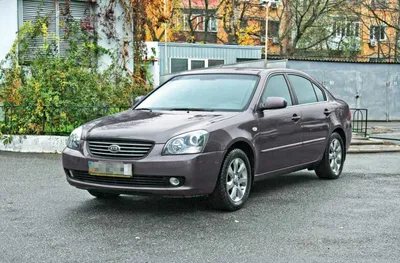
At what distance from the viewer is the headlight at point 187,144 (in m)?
6.21

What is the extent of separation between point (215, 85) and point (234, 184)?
155 cm

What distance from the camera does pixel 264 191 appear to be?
8203 millimetres

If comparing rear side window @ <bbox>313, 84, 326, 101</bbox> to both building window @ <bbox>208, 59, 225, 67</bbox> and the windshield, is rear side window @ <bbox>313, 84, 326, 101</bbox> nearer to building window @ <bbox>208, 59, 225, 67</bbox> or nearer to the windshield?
the windshield

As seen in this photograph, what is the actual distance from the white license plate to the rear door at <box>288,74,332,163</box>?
293cm

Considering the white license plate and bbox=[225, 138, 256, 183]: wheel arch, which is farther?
bbox=[225, 138, 256, 183]: wheel arch

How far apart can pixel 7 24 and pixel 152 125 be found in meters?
9.63

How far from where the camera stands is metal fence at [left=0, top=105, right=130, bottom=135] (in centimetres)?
1248

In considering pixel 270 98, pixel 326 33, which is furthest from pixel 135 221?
pixel 326 33

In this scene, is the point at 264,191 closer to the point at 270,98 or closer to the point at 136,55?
the point at 270,98

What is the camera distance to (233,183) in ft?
22.2

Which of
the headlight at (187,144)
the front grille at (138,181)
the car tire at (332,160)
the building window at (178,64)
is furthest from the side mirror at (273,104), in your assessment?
the building window at (178,64)

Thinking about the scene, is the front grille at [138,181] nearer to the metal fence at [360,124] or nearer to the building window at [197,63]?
the metal fence at [360,124]

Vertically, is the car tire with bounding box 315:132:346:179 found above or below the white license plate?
below

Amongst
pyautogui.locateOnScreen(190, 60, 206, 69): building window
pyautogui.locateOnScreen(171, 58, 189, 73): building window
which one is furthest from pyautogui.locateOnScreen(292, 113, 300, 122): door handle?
pyautogui.locateOnScreen(190, 60, 206, 69): building window
